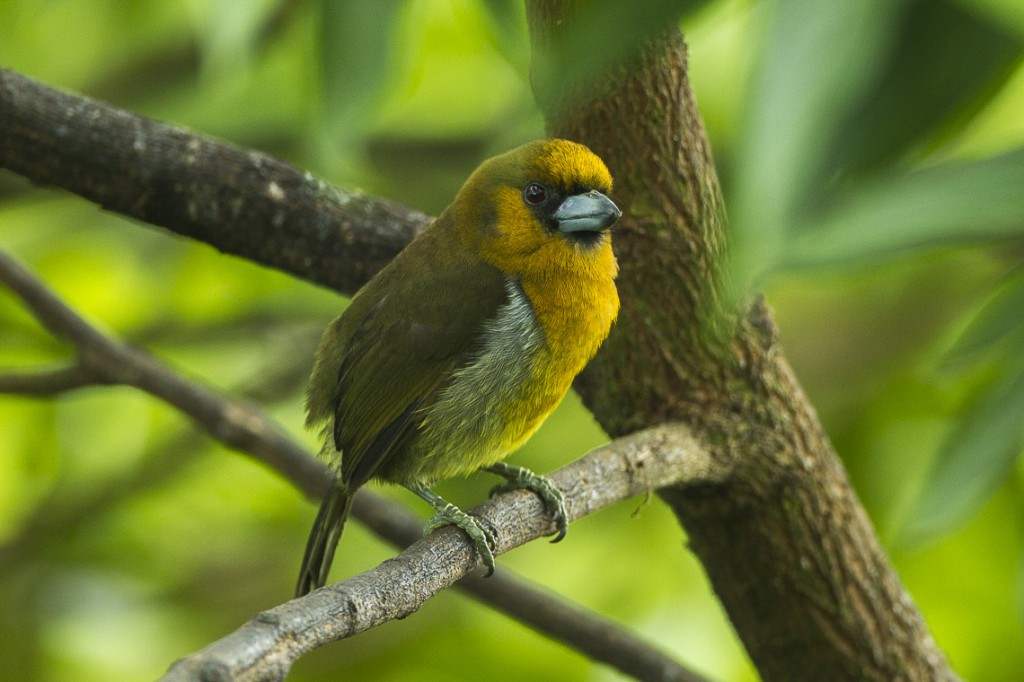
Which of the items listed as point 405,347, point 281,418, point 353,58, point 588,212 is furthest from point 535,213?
point 281,418

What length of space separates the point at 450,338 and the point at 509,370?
0.49ft

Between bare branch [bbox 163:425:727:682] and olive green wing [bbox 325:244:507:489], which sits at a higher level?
olive green wing [bbox 325:244:507:489]

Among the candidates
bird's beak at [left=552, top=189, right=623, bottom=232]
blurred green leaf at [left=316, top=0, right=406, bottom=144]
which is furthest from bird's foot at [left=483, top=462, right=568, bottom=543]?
blurred green leaf at [left=316, top=0, right=406, bottom=144]

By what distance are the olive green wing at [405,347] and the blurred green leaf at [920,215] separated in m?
1.63

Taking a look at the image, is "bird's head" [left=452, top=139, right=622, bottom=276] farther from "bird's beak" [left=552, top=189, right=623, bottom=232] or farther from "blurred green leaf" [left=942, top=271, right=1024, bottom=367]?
"blurred green leaf" [left=942, top=271, right=1024, bottom=367]

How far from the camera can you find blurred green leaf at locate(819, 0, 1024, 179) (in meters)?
1.00

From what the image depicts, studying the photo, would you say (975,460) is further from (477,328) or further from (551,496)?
(477,328)

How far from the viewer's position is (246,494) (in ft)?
13.1

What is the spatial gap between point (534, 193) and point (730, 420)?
65cm

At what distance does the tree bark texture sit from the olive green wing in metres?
0.32

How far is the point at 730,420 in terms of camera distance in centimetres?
261

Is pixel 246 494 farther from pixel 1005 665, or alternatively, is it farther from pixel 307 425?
pixel 1005 665

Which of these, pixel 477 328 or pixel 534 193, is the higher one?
pixel 534 193

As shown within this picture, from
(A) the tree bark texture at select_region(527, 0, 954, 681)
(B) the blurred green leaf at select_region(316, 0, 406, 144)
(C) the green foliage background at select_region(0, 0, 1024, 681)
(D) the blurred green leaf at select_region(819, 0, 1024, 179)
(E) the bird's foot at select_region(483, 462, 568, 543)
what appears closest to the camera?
(D) the blurred green leaf at select_region(819, 0, 1024, 179)
